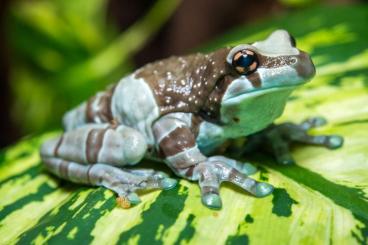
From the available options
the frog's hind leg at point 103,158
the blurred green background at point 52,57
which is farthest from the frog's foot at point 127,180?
the blurred green background at point 52,57

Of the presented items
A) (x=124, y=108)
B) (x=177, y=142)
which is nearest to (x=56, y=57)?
(x=124, y=108)

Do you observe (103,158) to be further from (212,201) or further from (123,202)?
(212,201)

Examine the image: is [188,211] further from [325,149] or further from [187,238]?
[325,149]

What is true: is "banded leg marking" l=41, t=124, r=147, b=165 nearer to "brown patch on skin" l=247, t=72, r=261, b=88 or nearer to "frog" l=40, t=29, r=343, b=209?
"frog" l=40, t=29, r=343, b=209

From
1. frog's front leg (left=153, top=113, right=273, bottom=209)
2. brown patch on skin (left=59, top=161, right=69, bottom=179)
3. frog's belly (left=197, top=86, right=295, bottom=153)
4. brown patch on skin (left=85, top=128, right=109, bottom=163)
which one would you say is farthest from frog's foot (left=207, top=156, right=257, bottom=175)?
brown patch on skin (left=59, top=161, right=69, bottom=179)

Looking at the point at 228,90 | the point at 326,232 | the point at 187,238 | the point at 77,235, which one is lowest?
the point at 326,232

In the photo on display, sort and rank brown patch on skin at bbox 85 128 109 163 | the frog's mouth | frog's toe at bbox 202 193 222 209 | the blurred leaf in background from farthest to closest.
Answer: the blurred leaf in background → brown patch on skin at bbox 85 128 109 163 → the frog's mouth → frog's toe at bbox 202 193 222 209

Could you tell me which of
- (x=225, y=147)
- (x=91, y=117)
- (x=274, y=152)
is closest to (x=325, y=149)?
(x=274, y=152)
